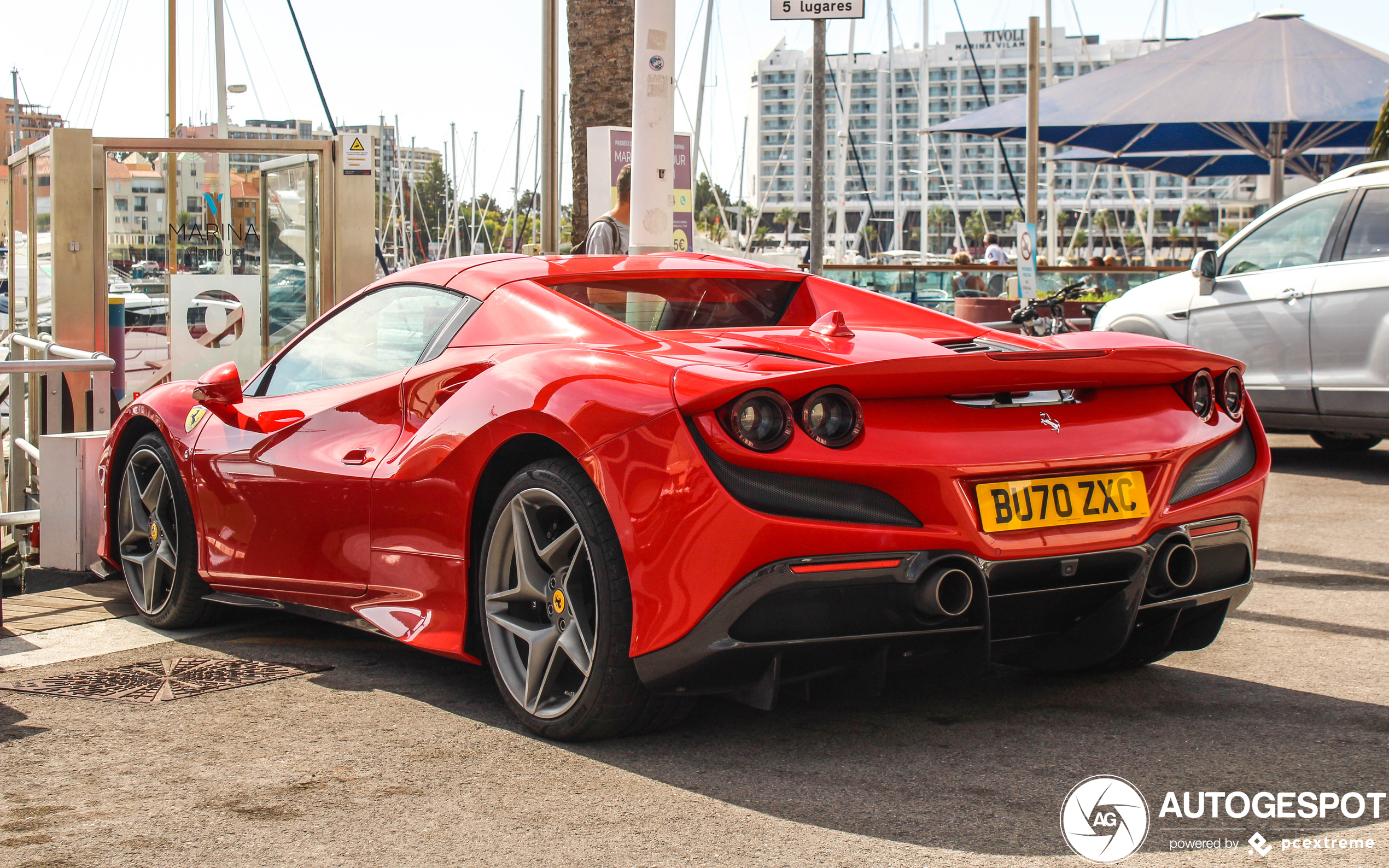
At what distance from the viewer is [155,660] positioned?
4.48 metres

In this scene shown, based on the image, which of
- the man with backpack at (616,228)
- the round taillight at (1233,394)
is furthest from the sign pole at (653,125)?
the round taillight at (1233,394)

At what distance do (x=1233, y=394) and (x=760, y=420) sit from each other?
4.78ft

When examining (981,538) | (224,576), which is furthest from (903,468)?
(224,576)

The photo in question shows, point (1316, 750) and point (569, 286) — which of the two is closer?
point (1316, 750)

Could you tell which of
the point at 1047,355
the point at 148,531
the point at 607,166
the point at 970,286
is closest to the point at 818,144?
the point at 607,166

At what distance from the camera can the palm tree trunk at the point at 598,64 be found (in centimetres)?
943

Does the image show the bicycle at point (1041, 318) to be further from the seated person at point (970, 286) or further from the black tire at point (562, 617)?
the black tire at point (562, 617)

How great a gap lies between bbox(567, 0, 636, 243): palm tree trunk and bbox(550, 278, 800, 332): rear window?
5.38 meters

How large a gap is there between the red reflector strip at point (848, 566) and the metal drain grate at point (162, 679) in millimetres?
1931

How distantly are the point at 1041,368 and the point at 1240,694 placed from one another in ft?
3.94

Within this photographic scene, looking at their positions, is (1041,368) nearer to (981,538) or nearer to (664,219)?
(981,538)

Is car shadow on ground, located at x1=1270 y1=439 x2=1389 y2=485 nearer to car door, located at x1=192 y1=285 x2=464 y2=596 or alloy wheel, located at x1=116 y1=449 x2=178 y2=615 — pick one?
car door, located at x1=192 y1=285 x2=464 y2=596

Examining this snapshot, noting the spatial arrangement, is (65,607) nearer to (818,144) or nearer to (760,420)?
(760,420)

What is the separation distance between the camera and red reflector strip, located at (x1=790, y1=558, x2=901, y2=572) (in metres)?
Answer: 2.94
